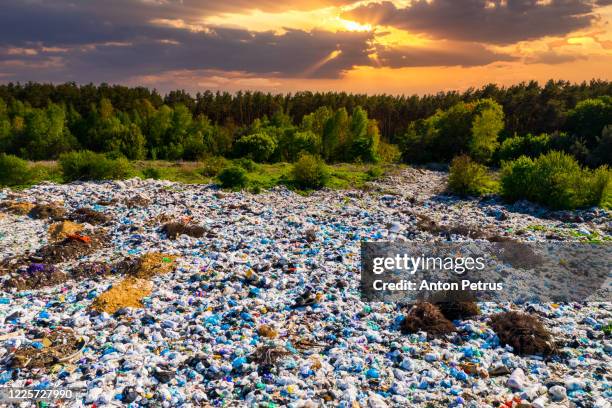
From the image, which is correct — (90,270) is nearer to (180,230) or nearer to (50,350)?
(180,230)

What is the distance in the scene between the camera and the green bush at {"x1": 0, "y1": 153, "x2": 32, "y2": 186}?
55.5 ft

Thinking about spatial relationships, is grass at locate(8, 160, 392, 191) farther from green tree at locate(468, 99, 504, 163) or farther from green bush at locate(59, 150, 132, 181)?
green tree at locate(468, 99, 504, 163)

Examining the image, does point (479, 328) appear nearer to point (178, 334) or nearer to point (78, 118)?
point (178, 334)

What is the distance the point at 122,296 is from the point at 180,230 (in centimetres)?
412

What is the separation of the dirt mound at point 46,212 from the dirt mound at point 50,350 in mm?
7743

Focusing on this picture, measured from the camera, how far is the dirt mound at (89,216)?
12.5 meters

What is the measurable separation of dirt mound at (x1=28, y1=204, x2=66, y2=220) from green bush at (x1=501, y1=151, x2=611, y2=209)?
57.6 ft

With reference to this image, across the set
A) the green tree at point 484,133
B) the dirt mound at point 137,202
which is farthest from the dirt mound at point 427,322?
the green tree at point 484,133

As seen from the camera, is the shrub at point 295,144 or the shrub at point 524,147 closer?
the shrub at point 524,147

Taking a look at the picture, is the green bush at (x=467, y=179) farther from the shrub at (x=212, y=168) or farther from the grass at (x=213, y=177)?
the shrub at (x=212, y=168)

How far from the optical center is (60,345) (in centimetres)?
596

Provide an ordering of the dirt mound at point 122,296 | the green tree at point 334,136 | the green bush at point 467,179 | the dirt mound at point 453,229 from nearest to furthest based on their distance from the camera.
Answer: the dirt mound at point 122,296
the dirt mound at point 453,229
the green bush at point 467,179
the green tree at point 334,136

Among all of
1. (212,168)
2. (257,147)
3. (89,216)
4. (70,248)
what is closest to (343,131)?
(257,147)

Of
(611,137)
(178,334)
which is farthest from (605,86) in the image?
(178,334)
